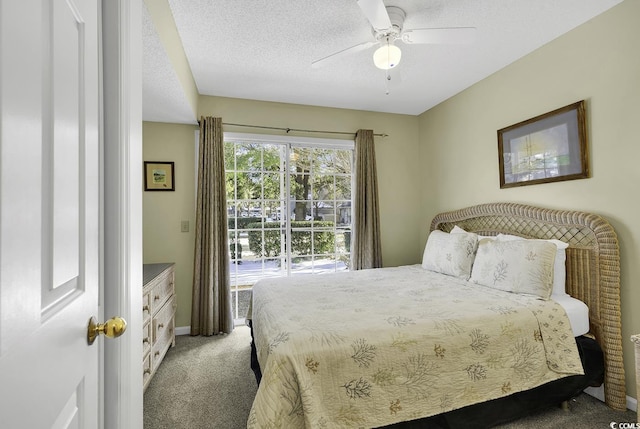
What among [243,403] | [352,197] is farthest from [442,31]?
[243,403]

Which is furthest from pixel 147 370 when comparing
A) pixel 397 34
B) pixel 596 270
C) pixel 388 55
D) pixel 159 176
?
pixel 596 270

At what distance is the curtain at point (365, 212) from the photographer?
3760mm

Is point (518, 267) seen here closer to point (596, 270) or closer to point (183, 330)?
point (596, 270)

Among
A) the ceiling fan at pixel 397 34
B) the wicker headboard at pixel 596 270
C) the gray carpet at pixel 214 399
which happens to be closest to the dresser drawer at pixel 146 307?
the gray carpet at pixel 214 399

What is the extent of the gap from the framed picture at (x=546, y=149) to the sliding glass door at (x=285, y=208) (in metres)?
1.78

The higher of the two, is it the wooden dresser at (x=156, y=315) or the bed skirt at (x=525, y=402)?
the wooden dresser at (x=156, y=315)

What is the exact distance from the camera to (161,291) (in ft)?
8.52

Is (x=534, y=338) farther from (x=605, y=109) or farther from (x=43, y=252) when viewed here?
(x=43, y=252)

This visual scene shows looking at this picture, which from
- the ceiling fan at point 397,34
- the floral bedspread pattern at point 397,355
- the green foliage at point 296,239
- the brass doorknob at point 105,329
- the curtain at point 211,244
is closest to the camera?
the brass doorknob at point 105,329

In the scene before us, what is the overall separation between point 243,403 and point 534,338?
1.95 meters

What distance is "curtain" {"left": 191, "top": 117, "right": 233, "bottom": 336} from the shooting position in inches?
127

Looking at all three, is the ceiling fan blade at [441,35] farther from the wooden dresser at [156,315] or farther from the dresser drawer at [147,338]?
the dresser drawer at [147,338]

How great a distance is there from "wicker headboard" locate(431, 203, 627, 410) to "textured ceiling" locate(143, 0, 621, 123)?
1423mm

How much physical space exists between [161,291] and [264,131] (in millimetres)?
2074
